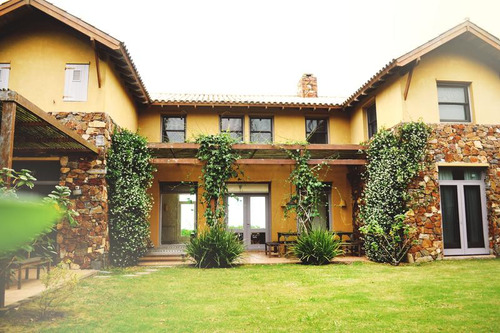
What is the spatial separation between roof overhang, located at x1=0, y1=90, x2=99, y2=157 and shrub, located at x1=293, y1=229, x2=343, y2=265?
5649 mm

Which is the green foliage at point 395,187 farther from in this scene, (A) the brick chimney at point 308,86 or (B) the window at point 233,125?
(A) the brick chimney at point 308,86

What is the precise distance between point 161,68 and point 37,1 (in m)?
18.0

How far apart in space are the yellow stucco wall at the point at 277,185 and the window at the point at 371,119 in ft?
5.66

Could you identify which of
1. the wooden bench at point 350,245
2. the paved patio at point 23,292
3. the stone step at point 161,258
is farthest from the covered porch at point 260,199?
the paved patio at point 23,292

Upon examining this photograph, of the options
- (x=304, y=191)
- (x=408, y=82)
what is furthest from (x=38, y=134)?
(x=408, y=82)

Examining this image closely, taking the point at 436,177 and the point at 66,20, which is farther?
the point at 436,177

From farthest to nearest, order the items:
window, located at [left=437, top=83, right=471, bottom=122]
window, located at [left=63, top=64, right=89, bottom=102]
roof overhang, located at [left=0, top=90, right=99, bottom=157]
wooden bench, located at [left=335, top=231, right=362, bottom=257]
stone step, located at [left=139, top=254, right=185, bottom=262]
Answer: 1. wooden bench, located at [left=335, top=231, right=362, bottom=257]
2. window, located at [left=437, top=83, right=471, bottom=122]
3. stone step, located at [left=139, top=254, right=185, bottom=262]
4. window, located at [left=63, top=64, right=89, bottom=102]
5. roof overhang, located at [left=0, top=90, right=99, bottom=157]

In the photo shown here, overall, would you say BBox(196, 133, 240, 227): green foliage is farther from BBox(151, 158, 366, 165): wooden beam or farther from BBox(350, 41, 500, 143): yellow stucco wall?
BBox(350, 41, 500, 143): yellow stucco wall

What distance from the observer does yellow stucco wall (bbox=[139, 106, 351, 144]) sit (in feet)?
42.3

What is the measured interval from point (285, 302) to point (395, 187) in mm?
5567

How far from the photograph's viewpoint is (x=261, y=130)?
1340 cm

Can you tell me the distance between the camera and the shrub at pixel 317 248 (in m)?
9.51

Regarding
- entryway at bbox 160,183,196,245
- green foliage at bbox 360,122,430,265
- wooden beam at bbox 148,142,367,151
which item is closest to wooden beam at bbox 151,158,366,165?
wooden beam at bbox 148,142,367,151

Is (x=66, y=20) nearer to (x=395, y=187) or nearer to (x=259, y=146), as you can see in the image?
(x=259, y=146)
